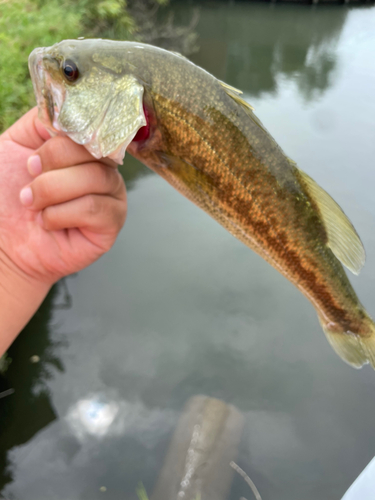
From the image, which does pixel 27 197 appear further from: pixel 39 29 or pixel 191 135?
pixel 39 29

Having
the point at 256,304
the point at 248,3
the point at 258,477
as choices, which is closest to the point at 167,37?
Result: the point at 256,304

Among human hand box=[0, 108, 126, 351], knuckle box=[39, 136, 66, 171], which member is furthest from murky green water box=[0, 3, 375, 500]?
knuckle box=[39, 136, 66, 171]

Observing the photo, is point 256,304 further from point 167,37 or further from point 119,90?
point 167,37

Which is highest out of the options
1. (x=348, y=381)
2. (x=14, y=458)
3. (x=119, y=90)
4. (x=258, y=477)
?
(x=119, y=90)

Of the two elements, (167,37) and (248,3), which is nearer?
(167,37)

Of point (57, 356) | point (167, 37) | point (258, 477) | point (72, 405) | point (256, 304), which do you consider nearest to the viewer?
point (258, 477)

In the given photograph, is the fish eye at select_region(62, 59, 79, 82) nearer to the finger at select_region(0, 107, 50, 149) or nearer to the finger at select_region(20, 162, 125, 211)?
the finger at select_region(20, 162, 125, 211)

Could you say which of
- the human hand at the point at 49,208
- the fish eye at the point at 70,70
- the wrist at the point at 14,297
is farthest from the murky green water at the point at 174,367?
the fish eye at the point at 70,70
